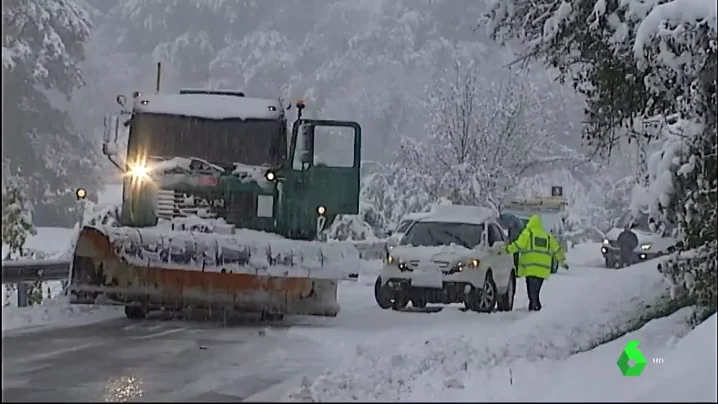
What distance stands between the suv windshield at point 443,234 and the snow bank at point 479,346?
377 cm

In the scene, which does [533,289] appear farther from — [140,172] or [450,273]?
[140,172]

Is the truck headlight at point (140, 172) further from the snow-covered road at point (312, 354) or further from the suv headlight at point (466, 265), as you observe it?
the suv headlight at point (466, 265)

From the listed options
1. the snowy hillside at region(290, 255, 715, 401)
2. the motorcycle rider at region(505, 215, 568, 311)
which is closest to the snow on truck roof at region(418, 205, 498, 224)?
the motorcycle rider at region(505, 215, 568, 311)

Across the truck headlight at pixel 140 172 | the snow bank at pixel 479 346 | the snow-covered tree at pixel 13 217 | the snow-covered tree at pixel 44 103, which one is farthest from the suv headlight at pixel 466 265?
the snow-covered tree at pixel 13 217

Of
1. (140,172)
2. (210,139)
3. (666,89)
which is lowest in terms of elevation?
(140,172)

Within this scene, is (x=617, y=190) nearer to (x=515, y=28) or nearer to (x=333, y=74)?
(x=333, y=74)

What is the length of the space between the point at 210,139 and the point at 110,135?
1.29 m

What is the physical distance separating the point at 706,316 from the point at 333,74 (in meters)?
22.3

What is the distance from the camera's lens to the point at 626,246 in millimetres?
29047

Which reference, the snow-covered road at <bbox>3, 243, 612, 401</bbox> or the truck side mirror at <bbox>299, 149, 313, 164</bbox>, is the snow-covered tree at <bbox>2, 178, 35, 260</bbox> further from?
the truck side mirror at <bbox>299, 149, 313, 164</bbox>

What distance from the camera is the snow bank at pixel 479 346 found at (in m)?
7.14

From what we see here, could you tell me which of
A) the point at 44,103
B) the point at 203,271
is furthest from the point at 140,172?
the point at 44,103

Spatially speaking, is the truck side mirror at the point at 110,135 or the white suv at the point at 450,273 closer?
the truck side mirror at the point at 110,135

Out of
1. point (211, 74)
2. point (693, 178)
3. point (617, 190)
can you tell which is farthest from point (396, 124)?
point (693, 178)
